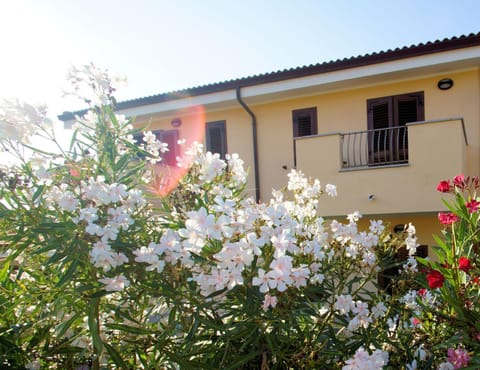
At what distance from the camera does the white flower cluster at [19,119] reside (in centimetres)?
154

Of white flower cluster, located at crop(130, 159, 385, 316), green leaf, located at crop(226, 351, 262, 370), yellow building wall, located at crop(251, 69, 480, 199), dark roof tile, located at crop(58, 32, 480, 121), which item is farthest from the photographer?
yellow building wall, located at crop(251, 69, 480, 199)

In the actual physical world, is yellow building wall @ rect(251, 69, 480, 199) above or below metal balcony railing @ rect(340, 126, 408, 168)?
above

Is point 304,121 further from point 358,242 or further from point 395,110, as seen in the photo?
point 358,242

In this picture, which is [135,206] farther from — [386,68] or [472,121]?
[472,121]

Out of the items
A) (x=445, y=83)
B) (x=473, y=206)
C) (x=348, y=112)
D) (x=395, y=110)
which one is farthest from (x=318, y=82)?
(x=473, y=206)

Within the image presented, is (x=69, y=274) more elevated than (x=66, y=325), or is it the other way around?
(x=69, y=274)

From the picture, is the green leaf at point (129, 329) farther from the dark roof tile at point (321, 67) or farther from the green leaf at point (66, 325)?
the dark roof tile at point (321, 67)

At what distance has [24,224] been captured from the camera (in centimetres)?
149

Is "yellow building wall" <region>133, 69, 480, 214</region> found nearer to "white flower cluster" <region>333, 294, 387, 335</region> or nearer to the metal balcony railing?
the metal balcony railing

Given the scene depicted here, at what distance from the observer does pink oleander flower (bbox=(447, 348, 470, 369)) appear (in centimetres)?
164

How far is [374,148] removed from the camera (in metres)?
7.25

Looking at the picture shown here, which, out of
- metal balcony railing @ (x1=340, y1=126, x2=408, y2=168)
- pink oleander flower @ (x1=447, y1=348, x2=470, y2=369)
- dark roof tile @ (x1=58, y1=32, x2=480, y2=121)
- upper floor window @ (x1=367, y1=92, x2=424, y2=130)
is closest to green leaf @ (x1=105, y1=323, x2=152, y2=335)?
pink oleander flower @ (x1=447, y1=348, x2=470, y2=369)

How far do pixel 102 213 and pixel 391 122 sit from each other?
22.9 ft

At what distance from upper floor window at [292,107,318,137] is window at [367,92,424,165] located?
3.90ft
